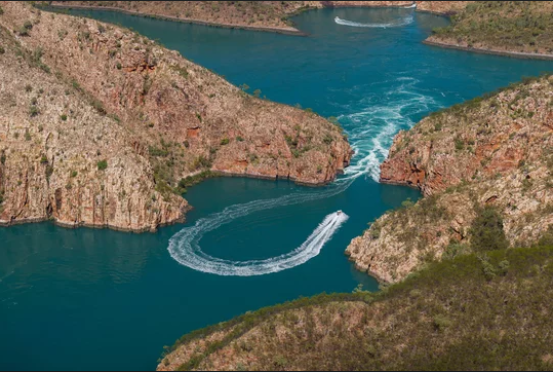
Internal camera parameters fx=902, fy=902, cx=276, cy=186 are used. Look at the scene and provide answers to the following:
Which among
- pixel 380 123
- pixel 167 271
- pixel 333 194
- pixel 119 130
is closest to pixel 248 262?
pixel 167 271

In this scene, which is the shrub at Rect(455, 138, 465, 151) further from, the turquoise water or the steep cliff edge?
the turquoise water

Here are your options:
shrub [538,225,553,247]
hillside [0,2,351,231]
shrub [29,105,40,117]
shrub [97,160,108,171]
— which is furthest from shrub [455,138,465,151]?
shrub [29,105,40,117]

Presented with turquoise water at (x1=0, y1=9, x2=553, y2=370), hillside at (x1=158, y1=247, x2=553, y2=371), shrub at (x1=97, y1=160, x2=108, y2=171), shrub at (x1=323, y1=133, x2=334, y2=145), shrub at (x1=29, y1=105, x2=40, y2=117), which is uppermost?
shrub at (x1=29, y1=105, x2=40, y2=117)

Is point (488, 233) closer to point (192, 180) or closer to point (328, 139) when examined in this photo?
point (328, 139)

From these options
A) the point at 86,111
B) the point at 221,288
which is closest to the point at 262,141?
the point at 86,111

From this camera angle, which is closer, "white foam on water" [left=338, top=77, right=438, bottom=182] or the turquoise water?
the turquoise water

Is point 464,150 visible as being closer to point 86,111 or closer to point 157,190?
point 157,190
